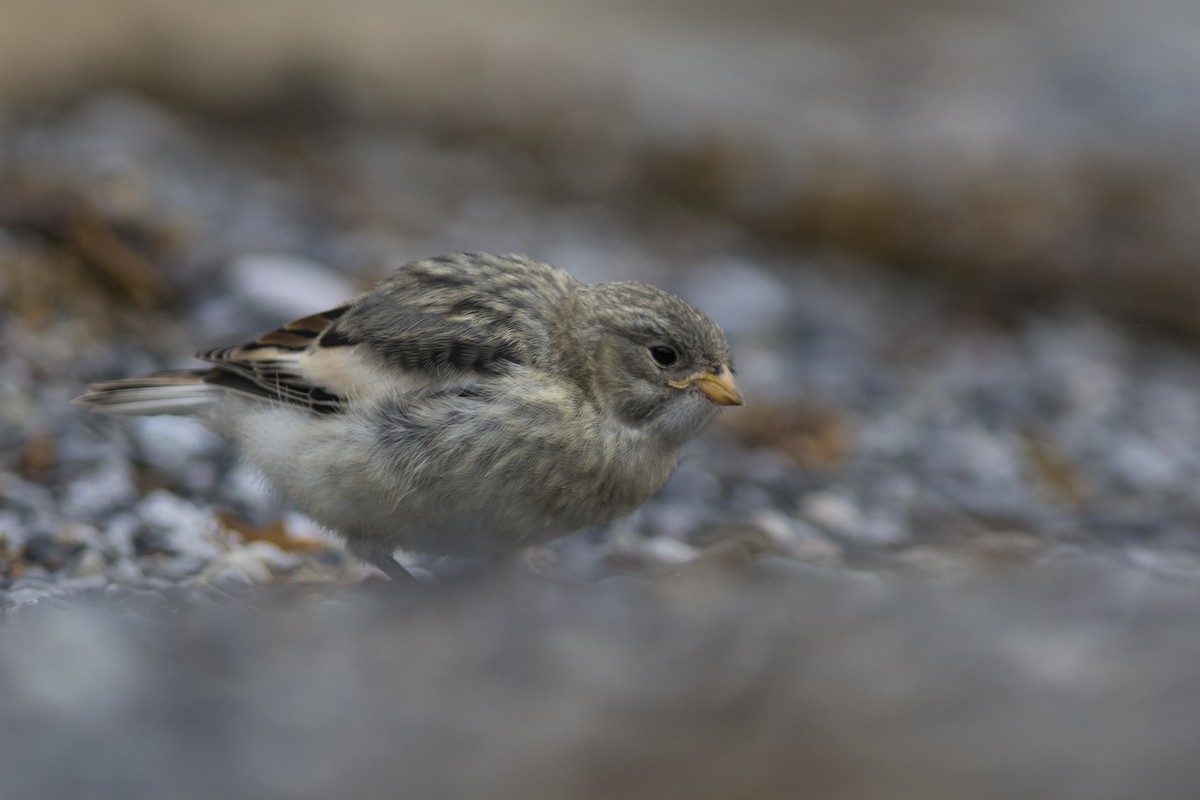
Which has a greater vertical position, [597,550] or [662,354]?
[662,354]

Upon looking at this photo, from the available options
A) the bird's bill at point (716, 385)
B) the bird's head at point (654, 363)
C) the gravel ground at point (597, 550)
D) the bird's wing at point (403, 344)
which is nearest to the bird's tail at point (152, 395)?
the bird's wing at point (403, 344)

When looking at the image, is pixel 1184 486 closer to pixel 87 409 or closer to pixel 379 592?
pixel 379 592

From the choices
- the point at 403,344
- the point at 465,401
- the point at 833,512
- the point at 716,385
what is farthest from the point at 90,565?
the point at 833,512

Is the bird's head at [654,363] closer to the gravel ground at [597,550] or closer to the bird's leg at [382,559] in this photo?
the gravel ground at [597,550]

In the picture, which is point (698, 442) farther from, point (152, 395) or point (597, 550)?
point (152, 395)

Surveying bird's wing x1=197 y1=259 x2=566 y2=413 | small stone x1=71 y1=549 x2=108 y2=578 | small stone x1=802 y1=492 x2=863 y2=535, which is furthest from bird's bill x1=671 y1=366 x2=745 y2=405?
small stone x1=71 y1=549 x2=108 y2=578

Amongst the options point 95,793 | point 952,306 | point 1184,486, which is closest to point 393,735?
point 95,793
